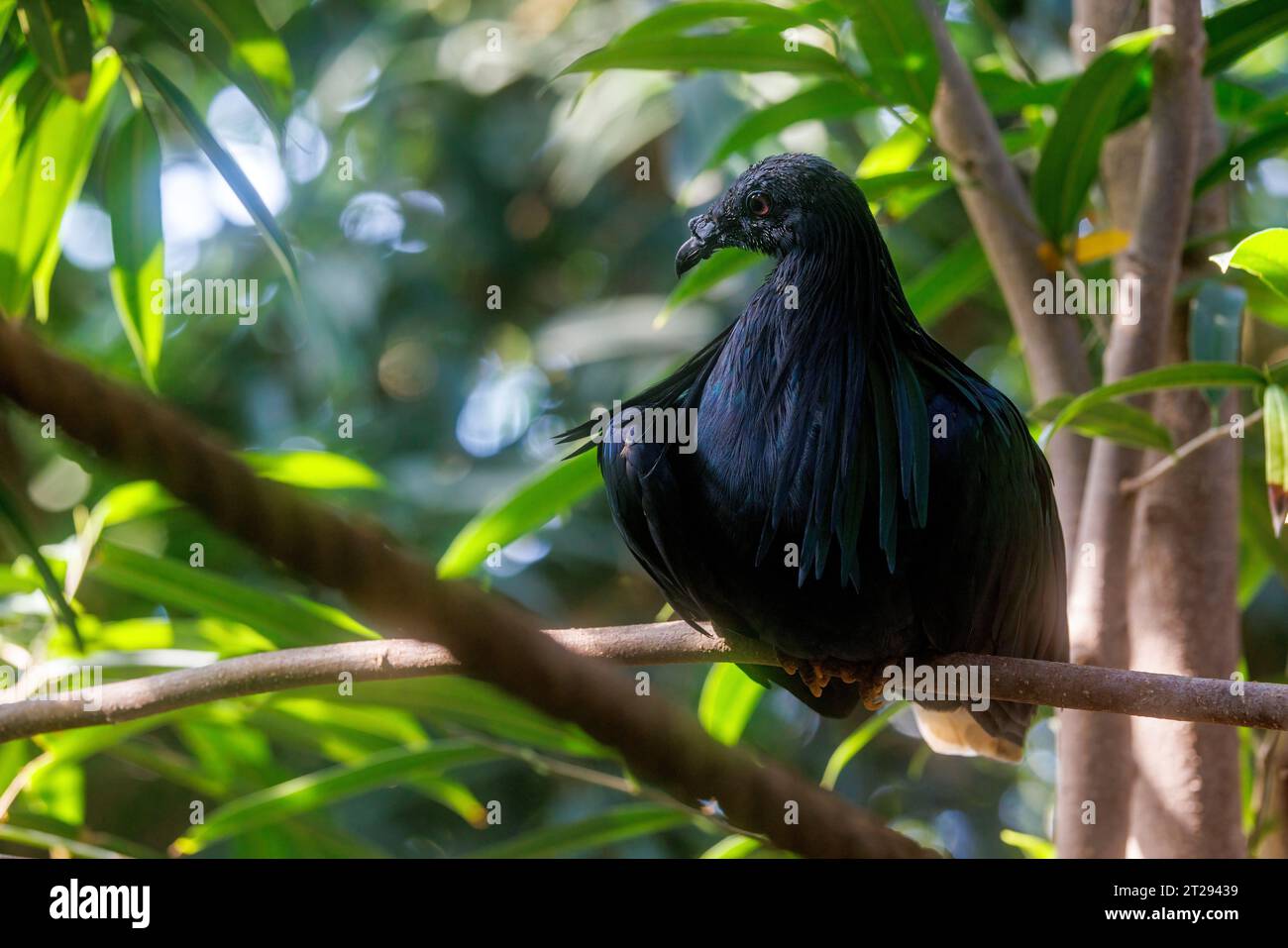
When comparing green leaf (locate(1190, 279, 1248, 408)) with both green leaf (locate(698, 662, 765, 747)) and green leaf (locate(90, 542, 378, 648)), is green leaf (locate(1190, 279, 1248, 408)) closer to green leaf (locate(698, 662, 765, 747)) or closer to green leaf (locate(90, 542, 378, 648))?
green leaf (locate(698, 662, 765, 747))

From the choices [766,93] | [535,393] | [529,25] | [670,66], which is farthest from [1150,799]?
[529,25]

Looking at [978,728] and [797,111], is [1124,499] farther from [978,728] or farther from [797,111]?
[797,111]

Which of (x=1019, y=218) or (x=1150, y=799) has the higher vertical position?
(x=1019, y=218)

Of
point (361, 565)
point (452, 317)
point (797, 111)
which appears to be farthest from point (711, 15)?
point (452, 317)

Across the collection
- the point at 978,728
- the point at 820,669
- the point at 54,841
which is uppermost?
the point at 820,669

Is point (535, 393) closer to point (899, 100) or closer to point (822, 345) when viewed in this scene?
point (899, 100)

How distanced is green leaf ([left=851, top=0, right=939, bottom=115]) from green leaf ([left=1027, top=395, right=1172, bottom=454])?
20.6 inches

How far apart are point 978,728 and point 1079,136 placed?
0.97 meters

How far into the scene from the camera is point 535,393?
4.23 meters

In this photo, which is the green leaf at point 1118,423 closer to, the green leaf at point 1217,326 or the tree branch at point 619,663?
the green leaf at point 1217,326

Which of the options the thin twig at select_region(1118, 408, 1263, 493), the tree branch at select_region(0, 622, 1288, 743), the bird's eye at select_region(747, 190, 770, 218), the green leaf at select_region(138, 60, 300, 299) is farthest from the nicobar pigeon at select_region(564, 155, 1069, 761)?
the green leaf at select_region(138, 60, 300, 299)

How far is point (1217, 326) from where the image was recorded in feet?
6.18
